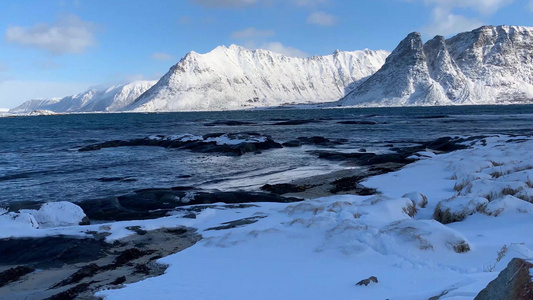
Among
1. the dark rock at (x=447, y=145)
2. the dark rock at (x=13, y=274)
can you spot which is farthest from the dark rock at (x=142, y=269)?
the dark rock at (x=447, y=145)

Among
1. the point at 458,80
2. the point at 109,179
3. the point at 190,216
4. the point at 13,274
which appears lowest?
the point at 13,274

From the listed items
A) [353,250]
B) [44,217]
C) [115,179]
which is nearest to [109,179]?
[115,179]

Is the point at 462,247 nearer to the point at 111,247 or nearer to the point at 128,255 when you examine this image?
the point at 128,255

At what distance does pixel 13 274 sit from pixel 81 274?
143 centimetres

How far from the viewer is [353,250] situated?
6.68m

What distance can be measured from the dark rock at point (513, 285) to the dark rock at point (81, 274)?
6.37m

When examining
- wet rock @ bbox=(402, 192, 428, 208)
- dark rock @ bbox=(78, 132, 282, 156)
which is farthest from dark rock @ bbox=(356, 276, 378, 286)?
dark rock @ bbox=(78, 132, 282, 156)

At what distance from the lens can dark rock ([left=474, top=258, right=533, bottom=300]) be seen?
2912 mm

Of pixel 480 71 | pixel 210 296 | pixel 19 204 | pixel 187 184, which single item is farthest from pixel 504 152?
pixel 480 71

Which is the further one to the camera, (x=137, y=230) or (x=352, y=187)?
(x=352, y=187)

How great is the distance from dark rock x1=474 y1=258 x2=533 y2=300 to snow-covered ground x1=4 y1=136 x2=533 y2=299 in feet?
2.10

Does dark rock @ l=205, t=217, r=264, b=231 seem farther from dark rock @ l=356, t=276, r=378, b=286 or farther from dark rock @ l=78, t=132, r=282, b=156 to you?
dark rock @ l=78, t=132, r=282, b=156

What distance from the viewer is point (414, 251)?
6.36 meters

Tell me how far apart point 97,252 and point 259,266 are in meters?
4.03
